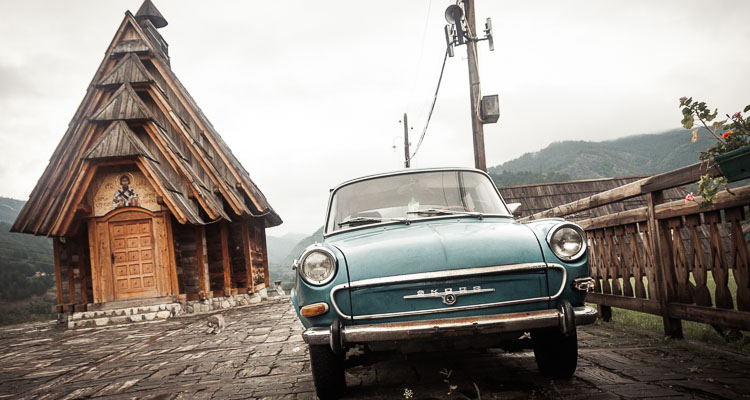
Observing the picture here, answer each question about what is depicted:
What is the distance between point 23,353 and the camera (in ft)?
21.8

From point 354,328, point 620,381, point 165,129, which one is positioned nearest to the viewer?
point 354,328

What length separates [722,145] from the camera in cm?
273

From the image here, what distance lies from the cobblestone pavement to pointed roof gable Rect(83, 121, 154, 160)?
5188 mm

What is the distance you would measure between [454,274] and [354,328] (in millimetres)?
653

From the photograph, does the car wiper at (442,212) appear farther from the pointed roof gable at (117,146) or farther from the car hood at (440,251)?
the pointed roof gable at (117,146)

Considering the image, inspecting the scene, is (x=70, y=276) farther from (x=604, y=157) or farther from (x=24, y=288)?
(x=604, y=157)

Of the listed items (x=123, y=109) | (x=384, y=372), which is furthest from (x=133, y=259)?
(x=384, y=372)

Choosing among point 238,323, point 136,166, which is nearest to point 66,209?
point 136,166

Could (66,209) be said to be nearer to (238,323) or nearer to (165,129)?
(165,129)

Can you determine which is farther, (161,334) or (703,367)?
(161,334)

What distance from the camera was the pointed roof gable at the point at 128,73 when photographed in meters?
12.6

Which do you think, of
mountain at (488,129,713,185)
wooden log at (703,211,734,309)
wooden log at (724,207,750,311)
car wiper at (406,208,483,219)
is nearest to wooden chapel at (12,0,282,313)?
car wiper at (406,208,483,219)

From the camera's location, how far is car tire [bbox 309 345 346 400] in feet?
9.06

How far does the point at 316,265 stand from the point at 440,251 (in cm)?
77
